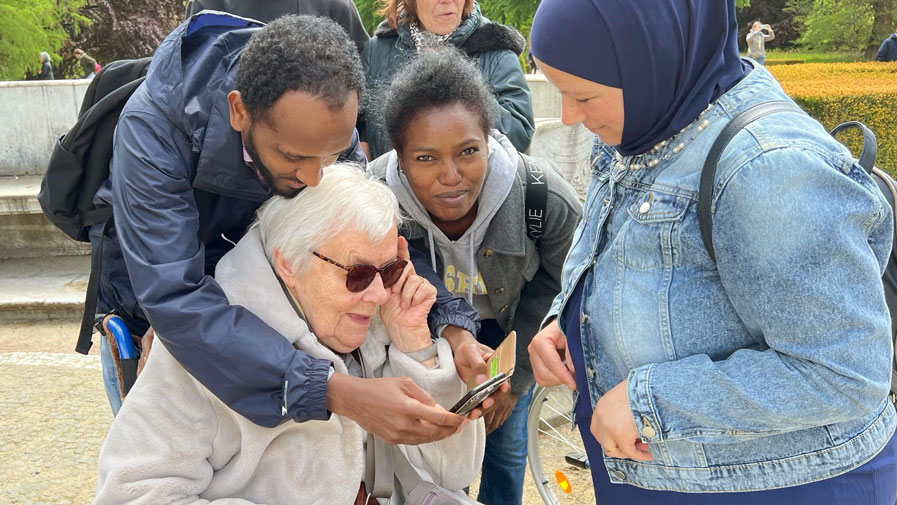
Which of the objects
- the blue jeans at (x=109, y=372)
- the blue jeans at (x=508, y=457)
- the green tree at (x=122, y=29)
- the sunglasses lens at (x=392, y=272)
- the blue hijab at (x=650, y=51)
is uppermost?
the blue hijab at (x=650, y=51)

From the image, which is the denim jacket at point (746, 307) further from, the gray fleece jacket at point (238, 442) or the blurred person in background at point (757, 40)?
the blurred person in background at point (757, 40)

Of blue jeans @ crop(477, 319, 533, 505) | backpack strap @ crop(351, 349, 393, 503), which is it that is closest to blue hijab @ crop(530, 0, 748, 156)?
backpack strap @ crop(351, 349, 393, 503)

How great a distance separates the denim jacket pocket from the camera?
1.64 metres

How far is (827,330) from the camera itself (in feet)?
4.76

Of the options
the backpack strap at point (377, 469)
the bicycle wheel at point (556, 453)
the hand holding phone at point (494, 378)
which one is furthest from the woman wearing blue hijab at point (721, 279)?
the bicycle wheel at point (556, 453)

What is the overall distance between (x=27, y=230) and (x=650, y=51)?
7.91m

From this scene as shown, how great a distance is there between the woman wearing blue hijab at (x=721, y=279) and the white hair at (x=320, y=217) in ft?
2.49

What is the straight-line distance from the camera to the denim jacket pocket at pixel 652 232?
1.64 meters

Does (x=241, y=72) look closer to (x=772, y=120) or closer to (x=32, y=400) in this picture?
(x=772, y=120)

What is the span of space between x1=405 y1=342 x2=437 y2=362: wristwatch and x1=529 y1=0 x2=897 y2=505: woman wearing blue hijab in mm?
792

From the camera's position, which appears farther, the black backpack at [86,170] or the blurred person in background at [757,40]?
the blurred person in background at [757,40]

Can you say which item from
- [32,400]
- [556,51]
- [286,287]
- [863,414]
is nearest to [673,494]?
[863,414]

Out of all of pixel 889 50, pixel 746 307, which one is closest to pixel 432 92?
pixel 746 307

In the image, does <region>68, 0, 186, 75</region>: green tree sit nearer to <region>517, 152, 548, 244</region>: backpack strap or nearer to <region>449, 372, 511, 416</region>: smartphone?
<region>517, 152, 548, 244</region>: backpack strap
